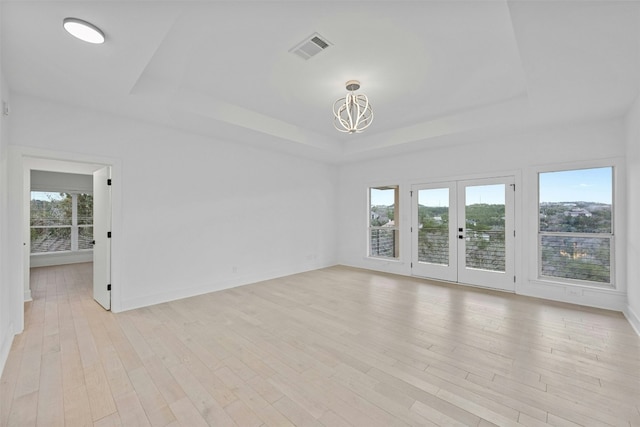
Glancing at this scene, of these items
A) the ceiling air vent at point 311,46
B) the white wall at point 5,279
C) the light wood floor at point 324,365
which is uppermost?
the ceiling air vent at point 311,46

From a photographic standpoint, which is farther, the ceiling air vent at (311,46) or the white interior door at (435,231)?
the white interior door at (435,231)

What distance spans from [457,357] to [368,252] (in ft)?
13.5

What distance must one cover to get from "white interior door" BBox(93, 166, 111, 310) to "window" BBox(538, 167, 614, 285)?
6435mm

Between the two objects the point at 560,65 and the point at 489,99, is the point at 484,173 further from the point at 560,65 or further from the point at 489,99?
the point at 560,65

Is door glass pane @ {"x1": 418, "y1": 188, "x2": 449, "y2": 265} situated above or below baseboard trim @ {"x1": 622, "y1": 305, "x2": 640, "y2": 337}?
above

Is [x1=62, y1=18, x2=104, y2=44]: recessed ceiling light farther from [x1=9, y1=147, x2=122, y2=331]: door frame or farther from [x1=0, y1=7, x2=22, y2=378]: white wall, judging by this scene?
[x1=9, y1=147, x2=122, y2=331]: door frame

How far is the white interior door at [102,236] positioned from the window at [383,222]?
5.02 meters

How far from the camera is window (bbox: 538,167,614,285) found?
3951 mm

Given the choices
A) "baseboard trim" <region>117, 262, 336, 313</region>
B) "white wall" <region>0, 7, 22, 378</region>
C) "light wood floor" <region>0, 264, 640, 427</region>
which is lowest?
"light wood floor" <region>0, 264, 640, 427</region>

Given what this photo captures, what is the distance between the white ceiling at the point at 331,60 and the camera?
1983mm

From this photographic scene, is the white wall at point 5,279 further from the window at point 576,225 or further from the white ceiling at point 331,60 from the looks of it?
the window at point 576,225

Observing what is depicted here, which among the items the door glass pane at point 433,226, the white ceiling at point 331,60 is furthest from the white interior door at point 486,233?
the white ceiling at point 331,60

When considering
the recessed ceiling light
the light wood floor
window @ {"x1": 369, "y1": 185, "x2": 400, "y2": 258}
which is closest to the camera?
the light wood floor

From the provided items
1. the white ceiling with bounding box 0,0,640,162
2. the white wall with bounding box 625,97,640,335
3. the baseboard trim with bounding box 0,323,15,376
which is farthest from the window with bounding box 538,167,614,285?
the baseboard trim with bounding box 0,323,15,376
